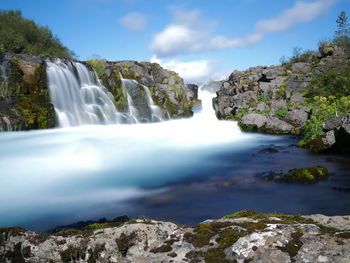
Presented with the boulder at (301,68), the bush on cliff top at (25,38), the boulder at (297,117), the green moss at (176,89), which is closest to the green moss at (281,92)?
the boulder at (301,68)

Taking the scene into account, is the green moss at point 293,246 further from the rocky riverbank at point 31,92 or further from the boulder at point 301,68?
the boulder at point 301,68

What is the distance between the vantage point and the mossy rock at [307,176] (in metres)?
10.0

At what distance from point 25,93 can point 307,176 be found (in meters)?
23.7

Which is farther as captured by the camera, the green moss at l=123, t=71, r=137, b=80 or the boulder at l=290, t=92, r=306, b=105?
the green moss at l=123, t=71, r=137, b=80

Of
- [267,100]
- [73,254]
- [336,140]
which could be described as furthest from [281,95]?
[73,254]

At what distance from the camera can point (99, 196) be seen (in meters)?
8.73

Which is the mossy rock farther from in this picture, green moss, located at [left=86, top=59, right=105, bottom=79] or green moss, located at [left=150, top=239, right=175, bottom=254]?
green moss, located at [left=86, top=59, right=105, bottom=79]

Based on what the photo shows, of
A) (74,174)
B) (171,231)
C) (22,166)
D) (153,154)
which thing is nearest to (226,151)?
(153,154)

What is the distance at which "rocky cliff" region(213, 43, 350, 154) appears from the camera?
23.9m

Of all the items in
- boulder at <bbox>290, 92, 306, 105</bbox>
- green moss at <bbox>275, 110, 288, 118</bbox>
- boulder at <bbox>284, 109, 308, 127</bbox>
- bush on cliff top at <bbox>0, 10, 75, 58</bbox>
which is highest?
bush on cliff top at <bbox>0, 10, 75, 58</bbox>

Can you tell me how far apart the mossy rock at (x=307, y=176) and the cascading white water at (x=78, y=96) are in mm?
20044

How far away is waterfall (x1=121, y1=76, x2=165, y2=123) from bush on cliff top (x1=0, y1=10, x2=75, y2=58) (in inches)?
560

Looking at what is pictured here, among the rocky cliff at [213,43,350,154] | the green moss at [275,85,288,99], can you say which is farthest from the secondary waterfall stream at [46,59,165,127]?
the green moss at [275,85,288,99]

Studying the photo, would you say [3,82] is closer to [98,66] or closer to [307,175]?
[98,66]
